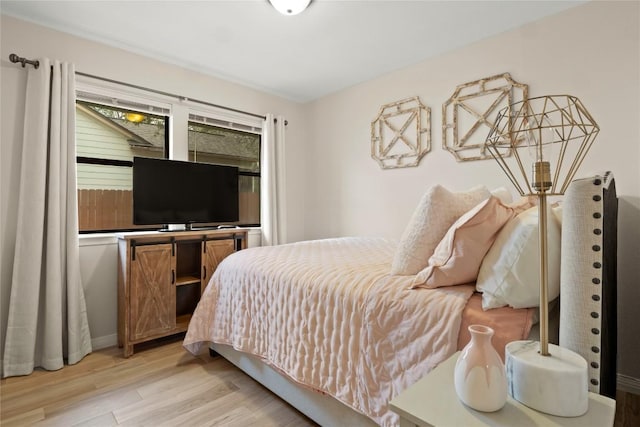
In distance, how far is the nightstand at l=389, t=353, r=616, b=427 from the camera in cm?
73

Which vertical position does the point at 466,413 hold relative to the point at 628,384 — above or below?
above

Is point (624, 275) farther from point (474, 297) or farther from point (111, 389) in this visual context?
point (111, 389)

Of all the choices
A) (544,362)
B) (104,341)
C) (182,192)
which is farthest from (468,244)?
(104,341)

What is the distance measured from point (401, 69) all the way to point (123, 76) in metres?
2.56

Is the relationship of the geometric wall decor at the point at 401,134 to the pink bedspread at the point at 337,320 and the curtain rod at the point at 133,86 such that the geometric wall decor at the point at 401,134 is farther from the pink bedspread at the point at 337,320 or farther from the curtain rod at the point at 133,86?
the pink bedspread at the point at 337,320

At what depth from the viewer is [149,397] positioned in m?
1.91

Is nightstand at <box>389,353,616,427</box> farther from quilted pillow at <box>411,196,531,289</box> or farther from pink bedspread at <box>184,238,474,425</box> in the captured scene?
quilted pillow at <box>411,196,531,289</box>

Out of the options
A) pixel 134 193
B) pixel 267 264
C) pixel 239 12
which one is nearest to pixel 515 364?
pixel 267 264

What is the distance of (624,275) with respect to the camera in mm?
2045

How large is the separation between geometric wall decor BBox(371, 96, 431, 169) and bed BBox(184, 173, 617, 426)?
1.56 metres

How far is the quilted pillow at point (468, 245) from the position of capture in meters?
1.20

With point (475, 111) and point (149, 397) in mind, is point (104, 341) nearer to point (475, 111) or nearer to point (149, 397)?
point (149, 397)

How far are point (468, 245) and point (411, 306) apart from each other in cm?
31

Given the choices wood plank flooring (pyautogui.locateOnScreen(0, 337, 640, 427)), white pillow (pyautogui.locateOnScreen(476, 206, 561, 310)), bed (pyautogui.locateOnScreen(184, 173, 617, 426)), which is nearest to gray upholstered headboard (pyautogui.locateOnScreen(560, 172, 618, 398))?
bed (pyautogui.locateOnScreen(184, 173, 617, 426))
